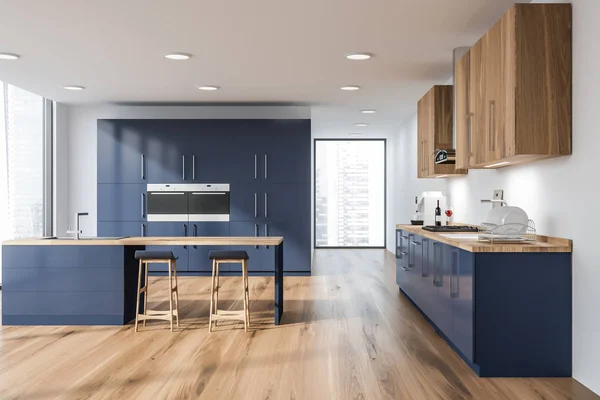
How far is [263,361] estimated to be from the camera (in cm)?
412

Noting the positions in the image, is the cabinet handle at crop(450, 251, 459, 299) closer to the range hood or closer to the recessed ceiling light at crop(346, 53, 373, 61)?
the range hood

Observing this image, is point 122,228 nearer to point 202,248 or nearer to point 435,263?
point 202,248

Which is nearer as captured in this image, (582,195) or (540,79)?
(582,195)

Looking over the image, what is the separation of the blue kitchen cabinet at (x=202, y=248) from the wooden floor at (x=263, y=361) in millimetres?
2028

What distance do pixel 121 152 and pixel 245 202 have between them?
1.97 meters

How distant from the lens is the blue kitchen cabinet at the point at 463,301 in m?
3.78

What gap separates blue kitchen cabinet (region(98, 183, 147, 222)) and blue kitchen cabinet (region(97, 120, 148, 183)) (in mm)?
105

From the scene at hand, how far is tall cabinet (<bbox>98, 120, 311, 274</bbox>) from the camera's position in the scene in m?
8.34

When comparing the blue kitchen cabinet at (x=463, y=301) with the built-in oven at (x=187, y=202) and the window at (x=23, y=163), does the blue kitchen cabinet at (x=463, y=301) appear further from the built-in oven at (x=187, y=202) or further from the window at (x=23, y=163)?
the window at (x=23, y=163)

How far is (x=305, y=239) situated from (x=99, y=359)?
4540mm

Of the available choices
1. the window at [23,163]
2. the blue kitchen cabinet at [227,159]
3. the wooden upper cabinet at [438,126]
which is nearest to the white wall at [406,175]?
the wooden upper cabinet at [438,126]

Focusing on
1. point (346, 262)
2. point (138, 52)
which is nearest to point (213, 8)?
point (138, 52)

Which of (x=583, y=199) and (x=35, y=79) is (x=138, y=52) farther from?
(x=583, y=199)

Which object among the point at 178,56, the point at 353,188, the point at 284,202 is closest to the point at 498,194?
the point at 178,56
